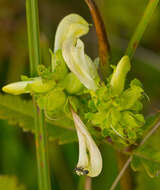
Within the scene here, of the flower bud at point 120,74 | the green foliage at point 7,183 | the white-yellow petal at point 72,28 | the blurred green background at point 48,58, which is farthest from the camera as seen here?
the blurred green background at point 48,58

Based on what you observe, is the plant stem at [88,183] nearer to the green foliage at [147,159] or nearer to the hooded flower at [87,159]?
the green foliage at [147,159]

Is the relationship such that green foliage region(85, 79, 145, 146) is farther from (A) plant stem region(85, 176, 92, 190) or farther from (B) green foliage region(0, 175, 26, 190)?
(B) green foliage region(0, 175, 26, 190)

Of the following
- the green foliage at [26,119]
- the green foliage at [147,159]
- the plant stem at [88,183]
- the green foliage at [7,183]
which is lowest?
the green foliage at [7,183]

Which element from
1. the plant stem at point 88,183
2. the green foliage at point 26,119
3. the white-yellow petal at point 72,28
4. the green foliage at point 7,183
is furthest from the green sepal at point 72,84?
the green foliage at point 7,183

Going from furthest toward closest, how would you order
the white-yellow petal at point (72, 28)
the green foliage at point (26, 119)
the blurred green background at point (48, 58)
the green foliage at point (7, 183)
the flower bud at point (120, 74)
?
the blurred green background at point (48, 58) < the green foliage at point (7, 183) < the green foliage at point (26, 119) < the white-yellow petal at point (72, 28) < the flower bud at point (120, 74)

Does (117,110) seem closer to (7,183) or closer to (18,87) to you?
(18,87)

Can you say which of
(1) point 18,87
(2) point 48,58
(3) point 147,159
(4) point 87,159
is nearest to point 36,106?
(1) point 18,87

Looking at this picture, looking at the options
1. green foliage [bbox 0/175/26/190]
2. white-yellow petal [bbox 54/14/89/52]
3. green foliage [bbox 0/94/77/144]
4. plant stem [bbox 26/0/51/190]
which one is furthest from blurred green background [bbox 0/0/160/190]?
white-yellow petal [bbox 54/14/89/52]
